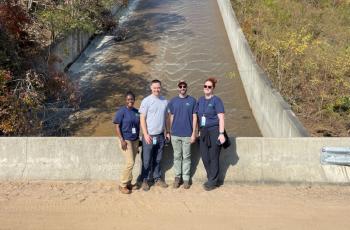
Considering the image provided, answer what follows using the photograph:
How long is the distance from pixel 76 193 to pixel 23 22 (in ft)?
17.2

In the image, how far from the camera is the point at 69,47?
16.8m

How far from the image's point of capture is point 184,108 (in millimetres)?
7762

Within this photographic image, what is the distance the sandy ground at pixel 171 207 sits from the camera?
21.5 feet

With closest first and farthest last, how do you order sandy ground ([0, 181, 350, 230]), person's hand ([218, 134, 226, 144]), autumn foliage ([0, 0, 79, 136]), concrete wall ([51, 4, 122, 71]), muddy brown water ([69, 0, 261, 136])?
sandy ground ([0, 181, 350, 230]) → person's hand ([218, 134, 226, 144]) → autumn foliage ([0, 0, 79, 136]) → muddy brown water ([69, 0, 261, 136]) → concrete wall ([51, 4, 122, 71])

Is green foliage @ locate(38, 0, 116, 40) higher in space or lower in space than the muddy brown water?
higher

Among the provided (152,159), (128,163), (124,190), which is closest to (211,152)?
(152,159)

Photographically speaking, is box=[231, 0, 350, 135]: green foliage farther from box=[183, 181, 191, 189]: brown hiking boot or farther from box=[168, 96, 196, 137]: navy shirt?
box=[168, 96, 196, 137]: navy shirt

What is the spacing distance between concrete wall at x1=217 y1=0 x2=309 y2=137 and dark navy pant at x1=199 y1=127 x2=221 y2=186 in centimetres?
187

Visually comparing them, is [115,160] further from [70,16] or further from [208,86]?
[70,16]

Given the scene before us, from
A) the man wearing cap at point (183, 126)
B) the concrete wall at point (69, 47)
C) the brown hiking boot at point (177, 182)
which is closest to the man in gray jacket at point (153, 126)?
the man wearing cap at point (183, 126)

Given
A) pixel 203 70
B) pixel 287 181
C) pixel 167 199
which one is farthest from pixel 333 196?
pixel 203 70

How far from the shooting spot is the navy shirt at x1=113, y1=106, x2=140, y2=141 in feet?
25.1

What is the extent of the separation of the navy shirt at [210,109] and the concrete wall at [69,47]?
24.4 ft

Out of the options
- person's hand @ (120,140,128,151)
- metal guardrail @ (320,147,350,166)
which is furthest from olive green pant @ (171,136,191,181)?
metal guardrail @ (320,147,350,166)
